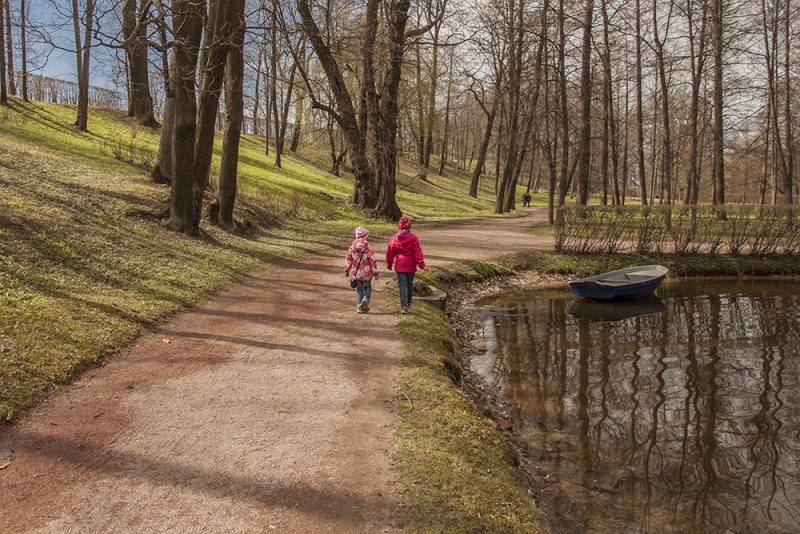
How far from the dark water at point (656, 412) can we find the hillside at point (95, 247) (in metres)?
4.98

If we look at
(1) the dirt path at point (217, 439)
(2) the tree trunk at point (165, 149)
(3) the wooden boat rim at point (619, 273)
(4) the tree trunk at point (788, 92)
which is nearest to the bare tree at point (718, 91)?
(4) the tree trunk at point (788, 92)

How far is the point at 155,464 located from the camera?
4.31 meters

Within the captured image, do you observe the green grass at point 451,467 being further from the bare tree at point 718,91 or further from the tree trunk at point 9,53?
the bare tree at point 718,91

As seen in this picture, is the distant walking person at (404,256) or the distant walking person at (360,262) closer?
the distant walking person at (360,262)

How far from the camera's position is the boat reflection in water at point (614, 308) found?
13391 millimetres

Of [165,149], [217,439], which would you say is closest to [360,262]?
[217,439]

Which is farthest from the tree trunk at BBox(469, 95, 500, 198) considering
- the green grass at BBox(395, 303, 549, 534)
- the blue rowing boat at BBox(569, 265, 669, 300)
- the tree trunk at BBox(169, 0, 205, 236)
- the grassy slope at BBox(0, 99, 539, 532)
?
the green grass at BBox(395, 303, 549, 534)

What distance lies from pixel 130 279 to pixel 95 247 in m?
1.33

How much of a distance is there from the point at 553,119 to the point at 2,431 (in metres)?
23.0

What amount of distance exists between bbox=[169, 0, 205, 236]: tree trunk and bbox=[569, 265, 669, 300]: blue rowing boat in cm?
938

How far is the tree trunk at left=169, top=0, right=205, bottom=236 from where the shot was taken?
40.8 ft

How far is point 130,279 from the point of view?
909cm

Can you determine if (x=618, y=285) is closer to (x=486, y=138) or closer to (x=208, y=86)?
(x=208, y=86)

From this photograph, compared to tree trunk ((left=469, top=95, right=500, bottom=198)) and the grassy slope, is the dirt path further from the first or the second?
tree trunk ((left=469, top=95, right=500, bottom=198))
